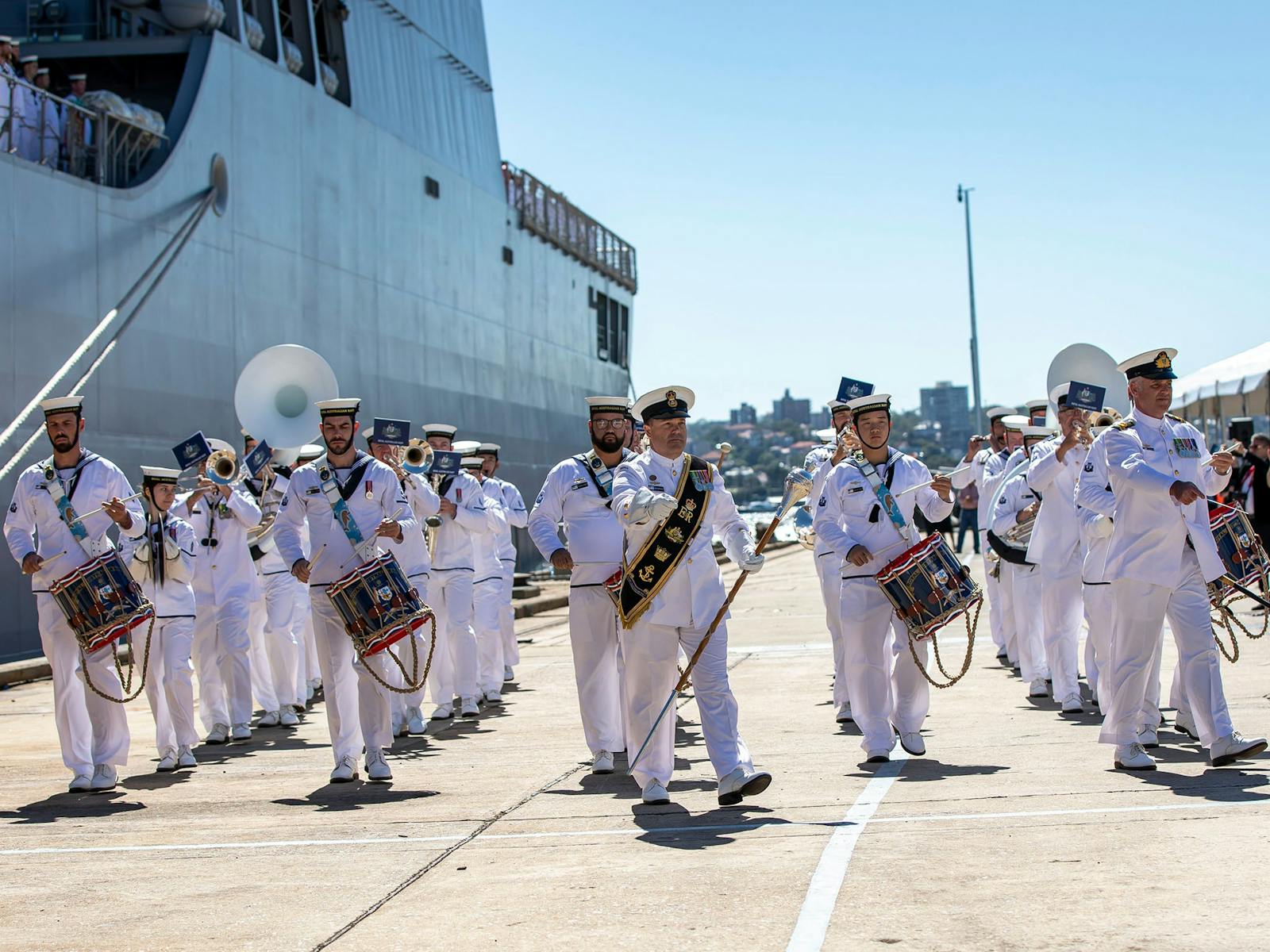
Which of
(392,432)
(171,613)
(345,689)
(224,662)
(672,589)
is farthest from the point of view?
(224,662)

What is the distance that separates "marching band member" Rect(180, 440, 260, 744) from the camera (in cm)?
1145

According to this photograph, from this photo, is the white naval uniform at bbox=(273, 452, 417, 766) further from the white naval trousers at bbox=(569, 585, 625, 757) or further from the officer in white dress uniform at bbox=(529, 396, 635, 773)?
the white naval trousers at bbox=(569, 585, 625, 757)

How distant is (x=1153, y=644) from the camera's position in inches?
326

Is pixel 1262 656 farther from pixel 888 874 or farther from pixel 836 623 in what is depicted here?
pixel 888 874

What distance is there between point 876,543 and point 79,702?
15.6 feet

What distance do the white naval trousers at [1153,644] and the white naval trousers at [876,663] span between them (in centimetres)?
117

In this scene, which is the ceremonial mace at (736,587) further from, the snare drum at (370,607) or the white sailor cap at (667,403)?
the snare drum at (370,607)

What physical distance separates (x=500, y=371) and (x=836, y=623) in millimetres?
23179

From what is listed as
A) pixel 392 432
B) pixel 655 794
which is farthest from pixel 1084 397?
pixel 392 432

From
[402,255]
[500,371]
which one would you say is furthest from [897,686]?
[500,371]

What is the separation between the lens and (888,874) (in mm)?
5734

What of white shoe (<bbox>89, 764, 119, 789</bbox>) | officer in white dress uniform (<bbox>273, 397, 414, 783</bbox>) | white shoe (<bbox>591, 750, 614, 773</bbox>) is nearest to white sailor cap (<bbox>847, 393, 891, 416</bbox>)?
white shoe (<bbox>591, 750, 614, 773</bbox>)

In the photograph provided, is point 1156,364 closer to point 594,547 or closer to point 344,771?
point 594,547

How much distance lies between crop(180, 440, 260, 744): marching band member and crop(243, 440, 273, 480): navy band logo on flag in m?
0.25
